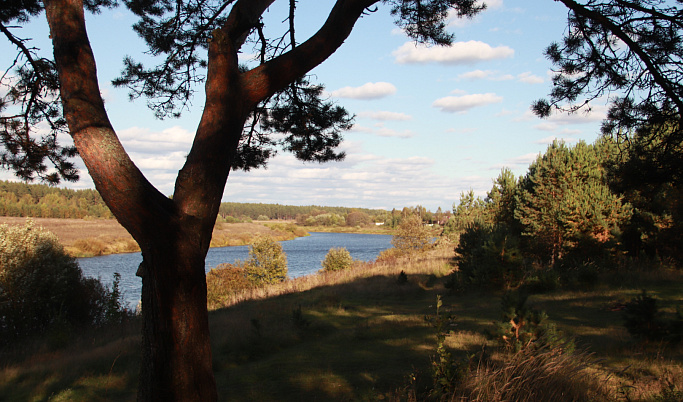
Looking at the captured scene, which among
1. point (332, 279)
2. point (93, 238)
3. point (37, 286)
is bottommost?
point (332, 279)

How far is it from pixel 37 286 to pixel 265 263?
1580 cm

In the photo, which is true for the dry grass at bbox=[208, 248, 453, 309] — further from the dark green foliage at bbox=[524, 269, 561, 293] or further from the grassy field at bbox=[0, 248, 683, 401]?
the dark green foliage at bbox=[524, 269, 561, 293]

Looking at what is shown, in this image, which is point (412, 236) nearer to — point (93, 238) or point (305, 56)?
point (305, 56)

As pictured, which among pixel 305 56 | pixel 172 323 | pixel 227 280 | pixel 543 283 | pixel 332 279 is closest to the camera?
pixel 172 323

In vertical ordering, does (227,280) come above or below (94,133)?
below

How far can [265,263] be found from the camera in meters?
29.1

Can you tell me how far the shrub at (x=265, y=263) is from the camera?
93.8 feet

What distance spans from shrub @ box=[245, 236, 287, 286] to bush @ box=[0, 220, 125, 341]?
1294 cm

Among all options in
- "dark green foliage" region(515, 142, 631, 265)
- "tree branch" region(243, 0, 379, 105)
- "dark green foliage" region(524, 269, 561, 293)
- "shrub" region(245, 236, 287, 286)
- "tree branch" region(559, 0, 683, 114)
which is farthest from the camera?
"shrub" region(245, 236, 287, 286)

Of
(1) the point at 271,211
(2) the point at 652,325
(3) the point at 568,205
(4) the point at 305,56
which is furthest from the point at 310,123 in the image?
(1) the point at 271,211

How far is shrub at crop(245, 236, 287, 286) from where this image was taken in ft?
93.8

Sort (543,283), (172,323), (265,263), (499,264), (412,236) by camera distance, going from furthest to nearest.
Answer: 1. (412,236)
2. (265,263)
3. (499,264)
4. (543,283)
5. (172,323)

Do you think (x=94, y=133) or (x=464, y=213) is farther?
(x=464, y=213)

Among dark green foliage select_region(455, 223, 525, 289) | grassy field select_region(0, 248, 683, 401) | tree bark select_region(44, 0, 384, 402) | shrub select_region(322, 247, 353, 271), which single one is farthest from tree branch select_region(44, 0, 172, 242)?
shrub select_region(322, 247, 353, 271)
